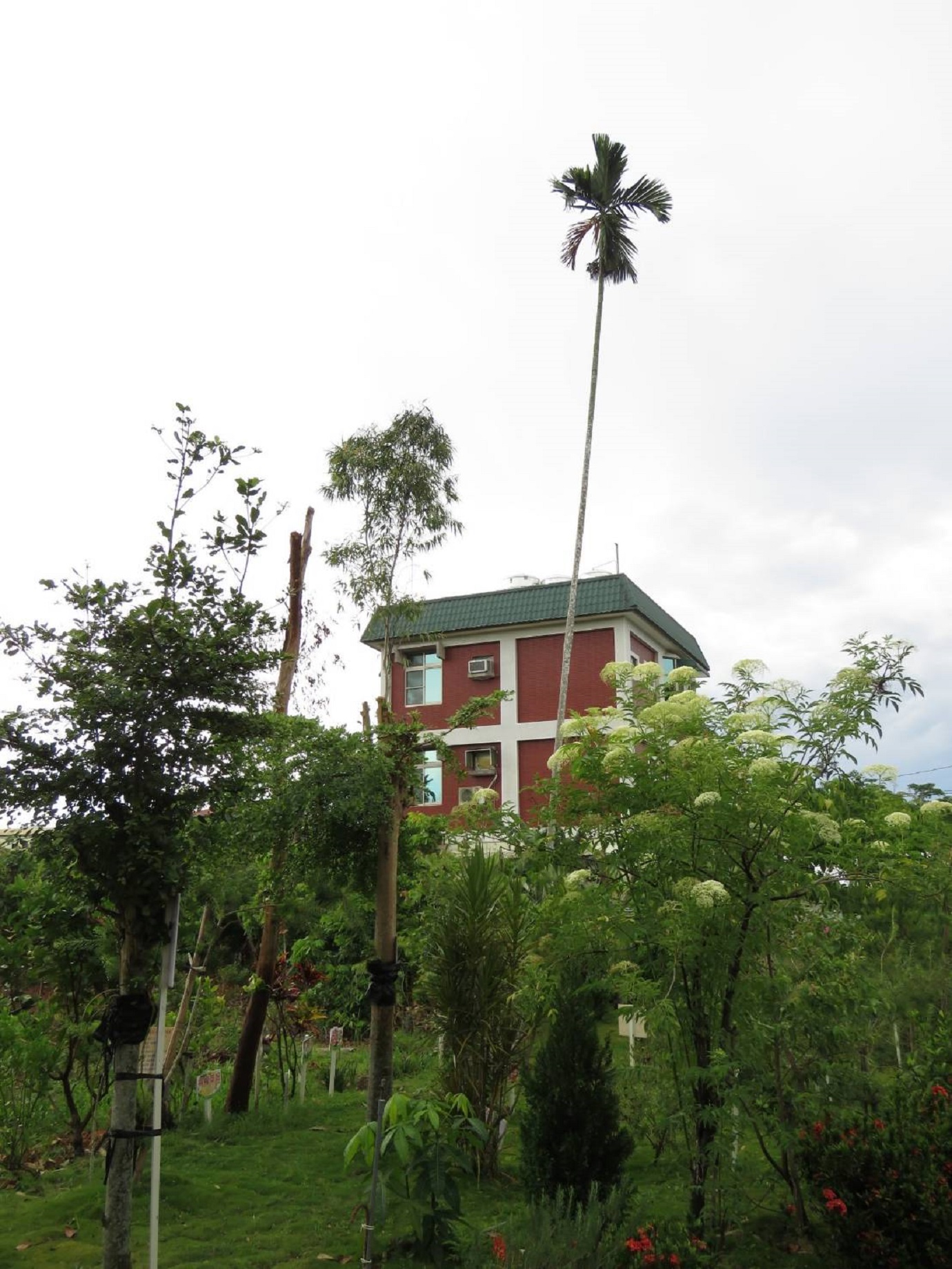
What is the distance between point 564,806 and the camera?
6336 mm

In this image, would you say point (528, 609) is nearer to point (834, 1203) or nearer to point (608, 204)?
point (608, 204)

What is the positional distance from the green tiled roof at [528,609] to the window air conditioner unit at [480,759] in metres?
3.01

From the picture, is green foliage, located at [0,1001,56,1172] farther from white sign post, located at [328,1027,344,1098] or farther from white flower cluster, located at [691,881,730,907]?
white flower cluster, located at [691,881,730,907]

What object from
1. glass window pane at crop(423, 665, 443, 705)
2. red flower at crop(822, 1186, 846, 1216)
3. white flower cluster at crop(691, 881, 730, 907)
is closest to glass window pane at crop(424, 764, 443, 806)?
glass window pane at crop(423, 665, 443, 705)

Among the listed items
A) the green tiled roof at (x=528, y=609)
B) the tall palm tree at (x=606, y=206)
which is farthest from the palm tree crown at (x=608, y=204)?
the green tiled roof at (x=528, y=609)

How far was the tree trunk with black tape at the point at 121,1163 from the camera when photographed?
5.45 meters

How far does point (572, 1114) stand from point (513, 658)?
59.5ft

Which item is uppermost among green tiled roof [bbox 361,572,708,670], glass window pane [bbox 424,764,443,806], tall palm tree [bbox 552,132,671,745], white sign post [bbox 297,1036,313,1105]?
tall palm tree [bbox 552,132,671,745]

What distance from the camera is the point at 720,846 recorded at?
5.73 metres

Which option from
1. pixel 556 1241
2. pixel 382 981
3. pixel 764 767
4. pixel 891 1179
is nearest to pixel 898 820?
pixel 764 767

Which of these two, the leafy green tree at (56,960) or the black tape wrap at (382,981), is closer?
the black tape wrap at (382,981)

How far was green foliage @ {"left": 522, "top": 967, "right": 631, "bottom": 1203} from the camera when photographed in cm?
632

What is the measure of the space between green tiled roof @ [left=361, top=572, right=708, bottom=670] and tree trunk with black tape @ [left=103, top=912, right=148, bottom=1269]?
54.4 ft

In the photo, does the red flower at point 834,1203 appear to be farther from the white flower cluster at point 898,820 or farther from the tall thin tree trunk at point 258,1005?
the tall thin tree trunk at point 258,1005
